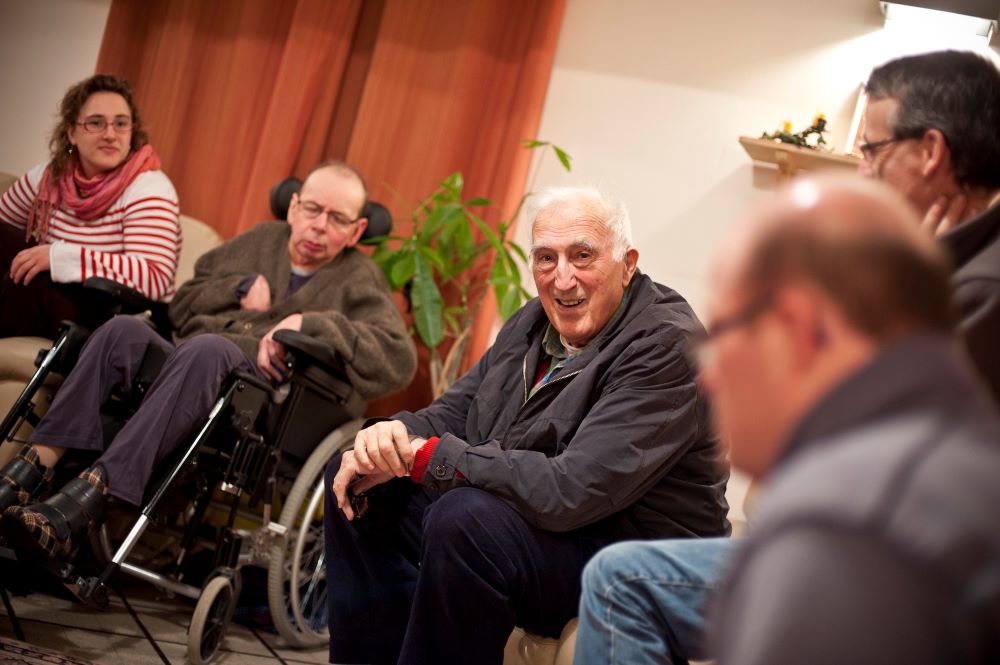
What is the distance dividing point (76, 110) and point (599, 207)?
1.90m

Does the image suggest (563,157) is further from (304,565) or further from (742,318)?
(742,318)

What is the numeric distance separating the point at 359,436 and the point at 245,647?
3.14 feet

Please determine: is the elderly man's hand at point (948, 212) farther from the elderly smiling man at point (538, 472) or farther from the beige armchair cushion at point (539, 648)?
the beige armchair cushion at point (539, 648)

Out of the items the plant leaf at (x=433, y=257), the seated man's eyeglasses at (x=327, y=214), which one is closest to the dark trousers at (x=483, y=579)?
the seated man's eyeglasses at (x=327, y=214)

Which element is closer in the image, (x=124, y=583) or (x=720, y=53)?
(x=124, y=583)

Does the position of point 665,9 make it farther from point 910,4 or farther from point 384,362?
point 384,362

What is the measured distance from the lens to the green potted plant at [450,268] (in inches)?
135

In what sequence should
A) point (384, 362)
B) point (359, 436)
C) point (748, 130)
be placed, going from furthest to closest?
point (748, 130) → point (384, 362) → point (359, 436)

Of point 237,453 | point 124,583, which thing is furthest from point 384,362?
point 124,583

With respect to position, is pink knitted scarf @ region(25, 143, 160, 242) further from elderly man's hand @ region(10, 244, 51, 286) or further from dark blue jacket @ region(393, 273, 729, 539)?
dark blue jacket @ region(393, 273, 729, 539)

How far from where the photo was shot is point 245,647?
8.68 ft

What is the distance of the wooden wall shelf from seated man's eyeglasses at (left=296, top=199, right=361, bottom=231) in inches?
53.2

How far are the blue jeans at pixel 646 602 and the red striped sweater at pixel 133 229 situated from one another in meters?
1.98

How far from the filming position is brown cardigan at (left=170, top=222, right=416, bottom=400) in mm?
2791
